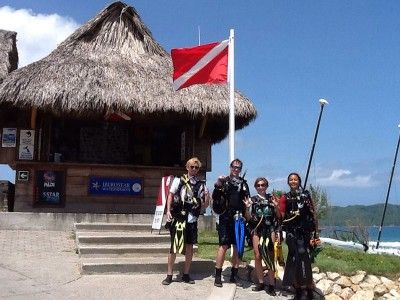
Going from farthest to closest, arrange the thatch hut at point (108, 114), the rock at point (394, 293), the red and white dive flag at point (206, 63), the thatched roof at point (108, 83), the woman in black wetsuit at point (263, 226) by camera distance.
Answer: the thatch hut at point (108, 114) → the thatched roof at point (108, 83) → the red and white dive flag at point (206, 63) → the rock at point (394, 293) → the woman in black wetsuit at point (263, 226)

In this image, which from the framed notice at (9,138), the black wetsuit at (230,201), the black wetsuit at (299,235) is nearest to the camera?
the black wetsuit at (299,235)

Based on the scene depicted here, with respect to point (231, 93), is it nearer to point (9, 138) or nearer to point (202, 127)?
point (202, 127)

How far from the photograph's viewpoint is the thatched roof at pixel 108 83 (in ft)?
39.2

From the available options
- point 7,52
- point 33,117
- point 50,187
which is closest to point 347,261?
point 50,187

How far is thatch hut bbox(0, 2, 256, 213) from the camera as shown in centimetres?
1216

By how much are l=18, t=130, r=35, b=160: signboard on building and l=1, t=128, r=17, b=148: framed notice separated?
0.20 m

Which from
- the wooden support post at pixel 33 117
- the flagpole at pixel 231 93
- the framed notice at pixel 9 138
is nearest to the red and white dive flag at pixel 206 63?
the flagpole at pixel 231 93

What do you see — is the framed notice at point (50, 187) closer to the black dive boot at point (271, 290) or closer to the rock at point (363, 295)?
the black dive boot at point (271, 290)

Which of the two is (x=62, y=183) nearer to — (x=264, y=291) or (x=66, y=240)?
(x=66, y=240)

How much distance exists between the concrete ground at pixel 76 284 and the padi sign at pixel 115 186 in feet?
13.5

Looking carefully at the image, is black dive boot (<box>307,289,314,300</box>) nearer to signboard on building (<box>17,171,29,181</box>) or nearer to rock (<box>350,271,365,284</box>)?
rock (<box>350,271,365,284</box>)

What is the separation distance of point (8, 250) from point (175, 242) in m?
3.60

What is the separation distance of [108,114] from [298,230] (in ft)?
23.6

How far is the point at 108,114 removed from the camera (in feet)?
41.6
